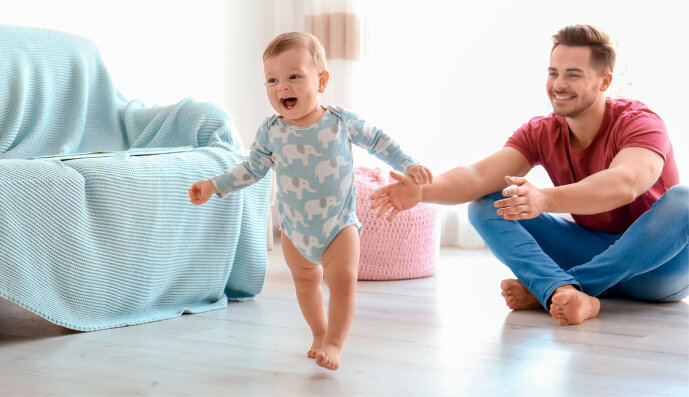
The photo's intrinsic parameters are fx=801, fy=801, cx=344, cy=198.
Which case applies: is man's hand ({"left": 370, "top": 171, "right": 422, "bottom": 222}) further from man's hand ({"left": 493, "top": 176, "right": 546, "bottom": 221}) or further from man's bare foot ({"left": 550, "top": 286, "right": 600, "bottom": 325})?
man's bare foot ({"left": 550, "top": 286, "right": 600, "bottom": 325})

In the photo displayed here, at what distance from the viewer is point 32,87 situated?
2.33 m

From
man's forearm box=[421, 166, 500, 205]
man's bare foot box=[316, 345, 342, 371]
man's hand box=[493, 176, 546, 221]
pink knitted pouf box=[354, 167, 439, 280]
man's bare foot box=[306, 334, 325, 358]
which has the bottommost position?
pink knitted pouf box=[354, 167, 439, 280]

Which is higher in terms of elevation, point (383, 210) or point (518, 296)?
point (383, 210)

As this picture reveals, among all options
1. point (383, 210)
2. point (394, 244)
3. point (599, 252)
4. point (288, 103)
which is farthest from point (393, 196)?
point (394, 244)

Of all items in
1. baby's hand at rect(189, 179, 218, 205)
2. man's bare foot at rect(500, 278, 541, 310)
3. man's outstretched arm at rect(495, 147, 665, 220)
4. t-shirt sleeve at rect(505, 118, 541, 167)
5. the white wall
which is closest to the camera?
baby's hand at rect(189, 179, 218, 205)

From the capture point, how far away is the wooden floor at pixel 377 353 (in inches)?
52.4

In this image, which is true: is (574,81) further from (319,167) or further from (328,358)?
(328,358)

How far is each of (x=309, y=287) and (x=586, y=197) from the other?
0.68 metres

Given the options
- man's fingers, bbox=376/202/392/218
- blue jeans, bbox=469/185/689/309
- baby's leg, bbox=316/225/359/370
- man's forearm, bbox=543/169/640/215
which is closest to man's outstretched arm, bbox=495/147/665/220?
man's forearm, bbox=543/169/640/215

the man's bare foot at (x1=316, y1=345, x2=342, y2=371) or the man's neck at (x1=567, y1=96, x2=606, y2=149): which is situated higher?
the man's neck at (x1=567, y1=96, x2=606, y2=149)

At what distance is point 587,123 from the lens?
2.00 m

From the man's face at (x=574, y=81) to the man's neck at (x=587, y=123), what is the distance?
0.7 inches

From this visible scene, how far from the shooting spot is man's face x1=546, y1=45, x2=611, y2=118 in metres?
1.93

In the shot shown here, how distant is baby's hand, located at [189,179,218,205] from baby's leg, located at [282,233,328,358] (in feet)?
0.53
